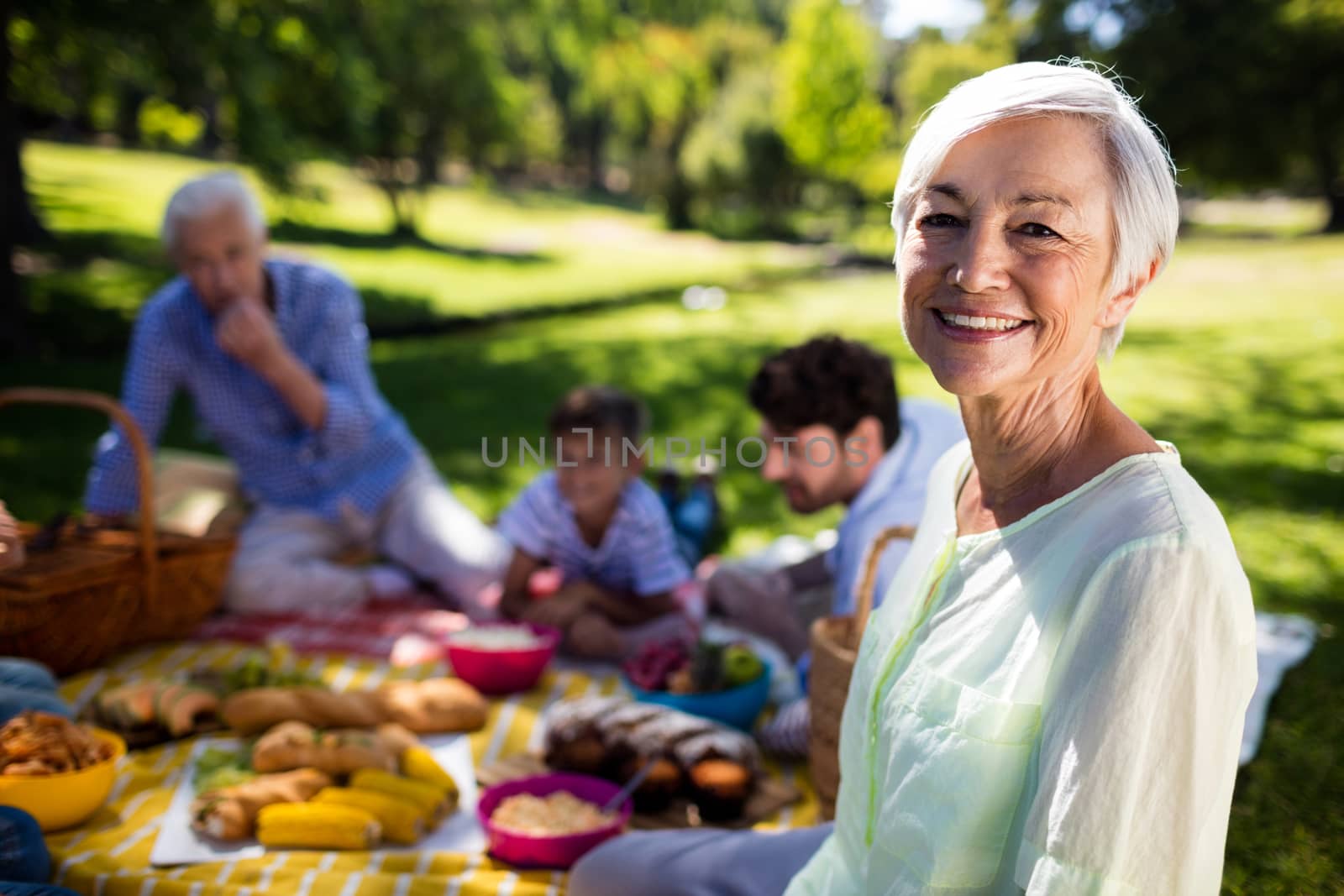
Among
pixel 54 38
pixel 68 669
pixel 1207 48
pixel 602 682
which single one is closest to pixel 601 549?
pixel 602 682

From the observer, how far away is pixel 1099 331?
1481 millimetres

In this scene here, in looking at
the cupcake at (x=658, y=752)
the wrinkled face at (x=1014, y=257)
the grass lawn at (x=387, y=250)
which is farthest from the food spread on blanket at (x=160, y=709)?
the grass lawn at (x=387, y=250)

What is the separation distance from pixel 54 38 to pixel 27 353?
8.77ft

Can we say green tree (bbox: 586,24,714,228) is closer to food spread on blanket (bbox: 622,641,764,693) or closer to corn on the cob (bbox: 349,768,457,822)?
food spread on blanket (bbox: 622,641,764,693)

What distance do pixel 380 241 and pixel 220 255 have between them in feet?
57.1

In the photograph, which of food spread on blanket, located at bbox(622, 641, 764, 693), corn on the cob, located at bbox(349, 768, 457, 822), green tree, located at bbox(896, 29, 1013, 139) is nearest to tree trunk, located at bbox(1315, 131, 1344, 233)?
green tree, located at bbox(896, 29, 1013, 139)

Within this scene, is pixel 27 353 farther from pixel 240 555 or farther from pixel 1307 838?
pixel 1307 838

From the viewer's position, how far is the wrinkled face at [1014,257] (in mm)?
1343

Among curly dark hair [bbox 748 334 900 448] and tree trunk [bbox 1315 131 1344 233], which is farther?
→ tree trunk [bbox 1315 131 1344 233]

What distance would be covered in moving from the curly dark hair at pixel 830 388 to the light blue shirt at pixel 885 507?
0.14m

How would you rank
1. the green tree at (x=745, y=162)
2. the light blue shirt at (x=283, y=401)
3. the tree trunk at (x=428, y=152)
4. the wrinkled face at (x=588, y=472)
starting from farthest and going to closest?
the green tree at (x=745, y=162) < the tree trunk at (x=428, y=152) < the light blue shirt at (x=283, y=401) < the wrinkled face at (x=588, y=472)

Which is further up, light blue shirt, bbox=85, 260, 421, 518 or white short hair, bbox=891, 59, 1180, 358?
white short hair, bbox=891, 59, 1180, 358

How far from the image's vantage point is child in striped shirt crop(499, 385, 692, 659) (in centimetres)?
387

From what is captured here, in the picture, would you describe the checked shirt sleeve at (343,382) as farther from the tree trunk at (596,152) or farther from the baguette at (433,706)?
the tree trunk at (596,152)
